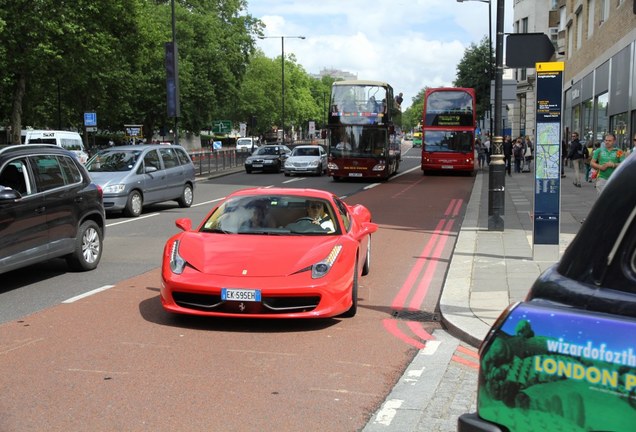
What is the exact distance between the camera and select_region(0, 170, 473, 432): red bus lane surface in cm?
442

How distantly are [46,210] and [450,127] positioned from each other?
27.7m

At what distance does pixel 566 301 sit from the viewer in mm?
2303

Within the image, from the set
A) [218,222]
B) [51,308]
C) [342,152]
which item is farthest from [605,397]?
[342,152]

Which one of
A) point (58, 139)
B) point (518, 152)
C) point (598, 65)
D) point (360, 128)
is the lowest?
point (518, 152)

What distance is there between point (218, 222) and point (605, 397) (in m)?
5.93

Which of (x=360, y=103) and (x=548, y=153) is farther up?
(x=360, y=103)

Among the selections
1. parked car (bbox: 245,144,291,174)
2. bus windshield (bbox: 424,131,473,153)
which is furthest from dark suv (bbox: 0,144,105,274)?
parked car (bbox: 245,144,291,174)

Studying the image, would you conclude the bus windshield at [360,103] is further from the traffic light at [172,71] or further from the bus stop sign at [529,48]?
the bus stop sign at [529,48]

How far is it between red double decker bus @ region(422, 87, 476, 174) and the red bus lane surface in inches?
1038

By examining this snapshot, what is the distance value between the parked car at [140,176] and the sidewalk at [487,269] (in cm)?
797

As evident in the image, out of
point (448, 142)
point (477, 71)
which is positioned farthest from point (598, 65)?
point (477, 71)

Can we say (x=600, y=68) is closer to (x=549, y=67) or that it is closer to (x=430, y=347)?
(x=549, y=67)

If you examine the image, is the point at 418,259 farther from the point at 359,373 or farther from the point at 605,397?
the point at 605,397

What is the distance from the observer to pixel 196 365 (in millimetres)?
5469
